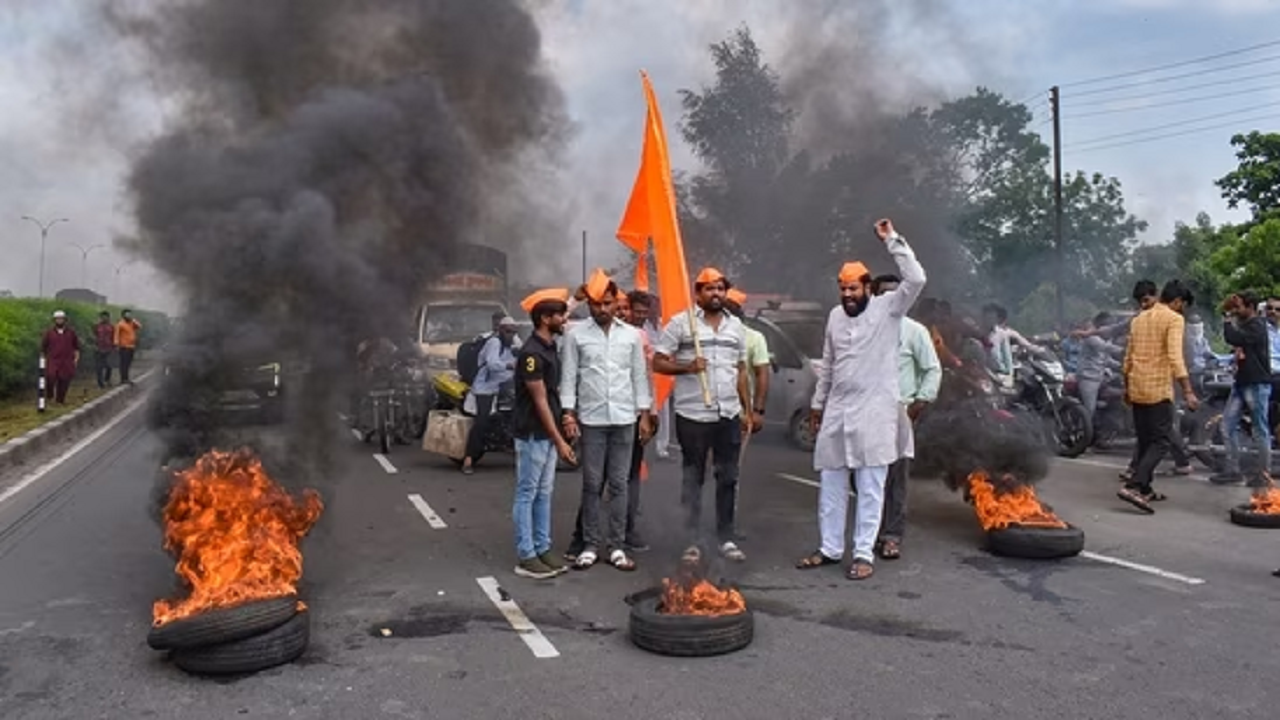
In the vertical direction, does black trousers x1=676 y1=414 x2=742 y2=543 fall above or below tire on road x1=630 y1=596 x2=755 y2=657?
above

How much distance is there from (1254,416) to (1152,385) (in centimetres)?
147

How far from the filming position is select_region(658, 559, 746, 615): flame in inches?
187

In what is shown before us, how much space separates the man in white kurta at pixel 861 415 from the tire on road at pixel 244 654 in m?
3.14

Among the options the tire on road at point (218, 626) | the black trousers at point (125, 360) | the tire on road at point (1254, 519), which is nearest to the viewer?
the tire on road at point (218, 626)

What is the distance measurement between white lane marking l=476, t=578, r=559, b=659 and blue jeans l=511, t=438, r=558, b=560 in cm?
34

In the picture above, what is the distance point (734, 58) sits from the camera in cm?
1514

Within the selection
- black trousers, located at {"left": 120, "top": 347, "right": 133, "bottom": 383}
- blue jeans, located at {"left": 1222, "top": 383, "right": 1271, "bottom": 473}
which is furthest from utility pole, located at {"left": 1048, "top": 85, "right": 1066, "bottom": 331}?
black trousers, located at {"left": 120, "top": 347, "right": 133, "bottom": 383}

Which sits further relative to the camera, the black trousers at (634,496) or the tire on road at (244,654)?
the black trousers at (634,496)

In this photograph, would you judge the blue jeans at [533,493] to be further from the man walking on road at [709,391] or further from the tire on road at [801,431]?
the tire on road at [801,431]

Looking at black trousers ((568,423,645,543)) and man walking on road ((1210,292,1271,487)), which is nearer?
black trousers ((568,423,645,543))

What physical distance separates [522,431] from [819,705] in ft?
8.83

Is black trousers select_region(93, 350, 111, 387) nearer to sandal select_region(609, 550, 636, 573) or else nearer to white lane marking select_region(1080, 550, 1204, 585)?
sandal select_region(609, 550, 636, 573)

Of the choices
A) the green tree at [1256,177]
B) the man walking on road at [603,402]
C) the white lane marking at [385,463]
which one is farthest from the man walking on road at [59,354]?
the green tree at [1256,177]

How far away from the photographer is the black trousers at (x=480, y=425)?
1022cm
